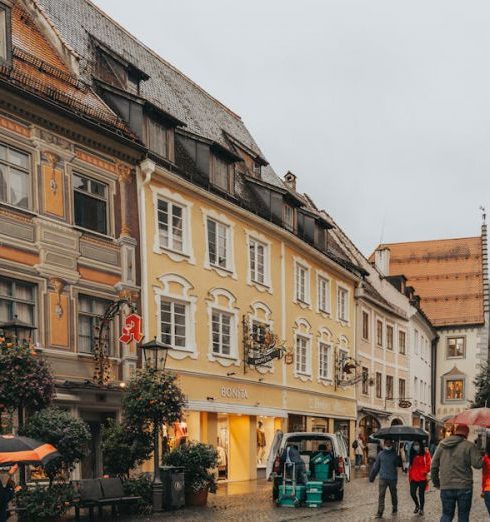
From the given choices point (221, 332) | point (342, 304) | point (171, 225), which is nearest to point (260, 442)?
point (221, 332)

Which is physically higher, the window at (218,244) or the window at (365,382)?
the window at (218,244)

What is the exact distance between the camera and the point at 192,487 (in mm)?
20875

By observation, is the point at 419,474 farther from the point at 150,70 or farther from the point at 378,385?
the point at 378,385

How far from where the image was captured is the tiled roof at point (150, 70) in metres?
26.4

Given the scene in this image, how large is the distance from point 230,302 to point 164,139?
5.91 metres

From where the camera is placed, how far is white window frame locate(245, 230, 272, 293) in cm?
3102

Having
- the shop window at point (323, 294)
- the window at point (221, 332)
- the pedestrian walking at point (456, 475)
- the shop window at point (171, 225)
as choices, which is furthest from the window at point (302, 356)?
the pedestrian walking at point (456, 475)

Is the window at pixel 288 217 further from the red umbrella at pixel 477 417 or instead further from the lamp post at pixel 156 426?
the red umbrella at pixel 477 417

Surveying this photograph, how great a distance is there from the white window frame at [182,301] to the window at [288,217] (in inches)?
295

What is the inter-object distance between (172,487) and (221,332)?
31.0 feet

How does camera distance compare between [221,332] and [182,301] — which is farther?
[221,332]

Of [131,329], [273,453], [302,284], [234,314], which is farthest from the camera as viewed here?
[302,284]

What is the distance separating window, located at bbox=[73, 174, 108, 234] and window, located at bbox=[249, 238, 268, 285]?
856 cm

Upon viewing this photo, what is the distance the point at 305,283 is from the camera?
36.2m
